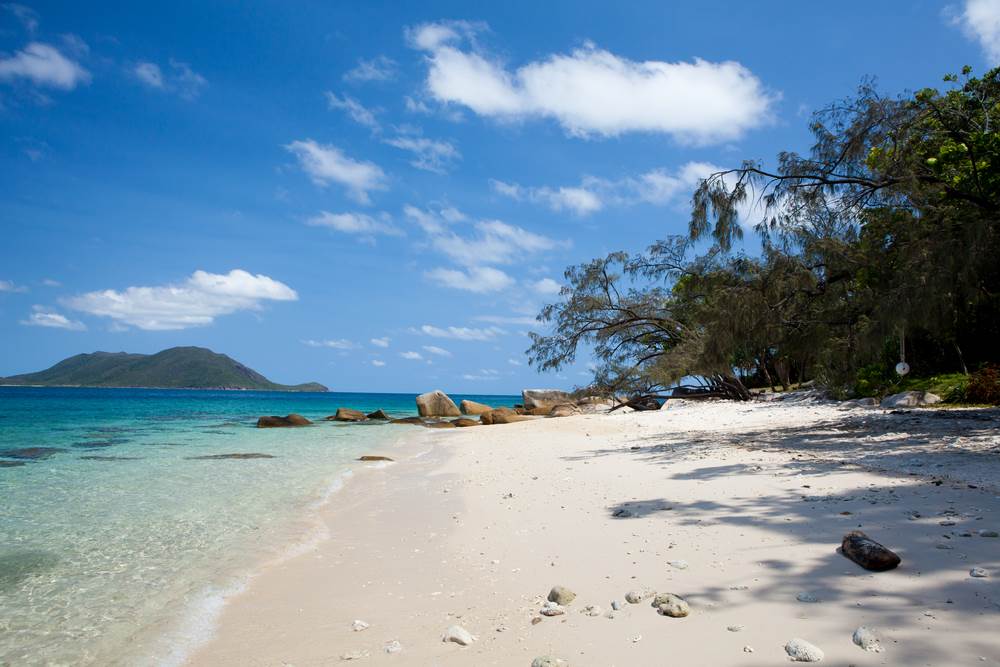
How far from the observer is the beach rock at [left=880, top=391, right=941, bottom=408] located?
14.8m

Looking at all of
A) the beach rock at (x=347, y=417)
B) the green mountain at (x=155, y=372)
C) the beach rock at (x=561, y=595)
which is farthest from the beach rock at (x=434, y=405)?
the green mountain at (x=155, y=372)

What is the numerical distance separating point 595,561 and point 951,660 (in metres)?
2.45

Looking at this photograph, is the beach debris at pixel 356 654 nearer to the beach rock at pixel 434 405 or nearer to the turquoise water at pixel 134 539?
the turquoise water at pixel 134 539

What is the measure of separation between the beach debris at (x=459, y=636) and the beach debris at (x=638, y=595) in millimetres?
1016

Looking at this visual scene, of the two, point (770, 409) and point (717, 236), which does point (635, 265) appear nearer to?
point (770, 409)

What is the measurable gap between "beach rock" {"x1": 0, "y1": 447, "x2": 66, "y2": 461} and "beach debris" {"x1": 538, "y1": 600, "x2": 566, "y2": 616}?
1618 cm

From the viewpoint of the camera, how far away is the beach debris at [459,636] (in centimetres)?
342

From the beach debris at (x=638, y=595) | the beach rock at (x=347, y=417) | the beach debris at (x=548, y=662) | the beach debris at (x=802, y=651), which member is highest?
the beach rock at (x=347, y=417)

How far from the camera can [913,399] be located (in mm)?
14883

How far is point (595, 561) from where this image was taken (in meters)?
4.66

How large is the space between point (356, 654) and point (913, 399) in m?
16.2

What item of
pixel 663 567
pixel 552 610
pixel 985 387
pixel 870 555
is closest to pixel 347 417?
pixel 985 387

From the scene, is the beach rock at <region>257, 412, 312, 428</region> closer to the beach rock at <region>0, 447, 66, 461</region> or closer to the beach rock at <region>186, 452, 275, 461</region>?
the beach rock at <region>0, 447, 66, 461</region>

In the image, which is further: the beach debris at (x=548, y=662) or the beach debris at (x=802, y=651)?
the beach debris at (x=548, y=662)
